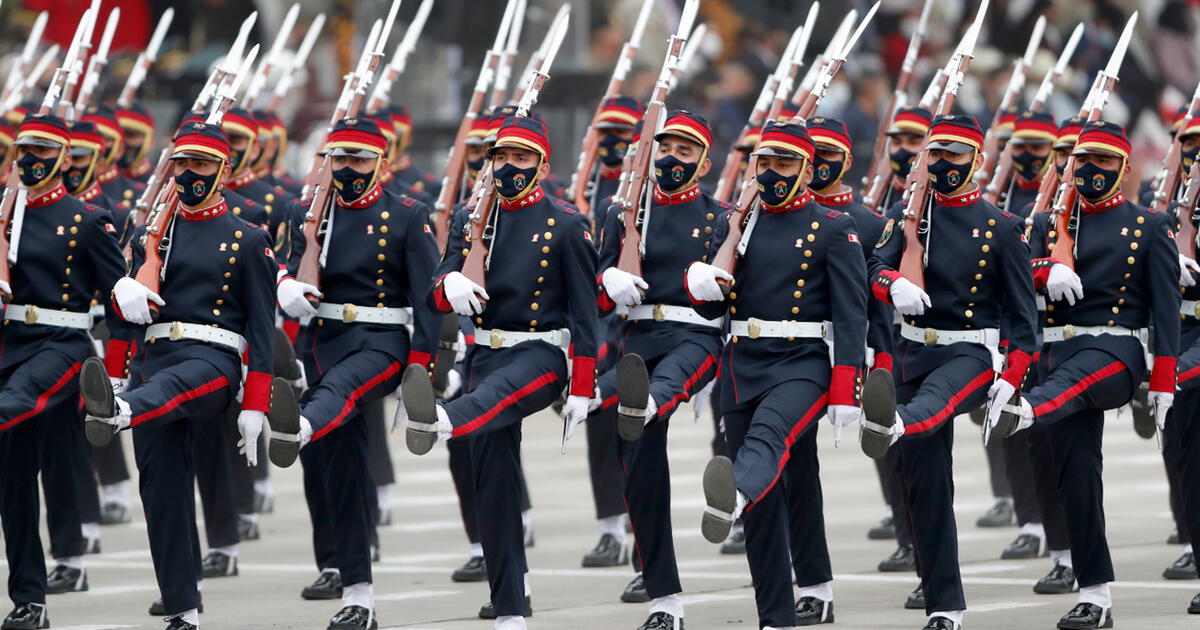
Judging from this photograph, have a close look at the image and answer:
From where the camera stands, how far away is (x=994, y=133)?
568 inches

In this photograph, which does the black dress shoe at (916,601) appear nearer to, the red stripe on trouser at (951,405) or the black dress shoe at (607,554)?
the red stripe on trouser at (951,405)

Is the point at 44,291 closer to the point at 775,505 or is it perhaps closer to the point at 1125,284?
the point at 775,505

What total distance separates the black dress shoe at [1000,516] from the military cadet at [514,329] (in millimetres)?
4850

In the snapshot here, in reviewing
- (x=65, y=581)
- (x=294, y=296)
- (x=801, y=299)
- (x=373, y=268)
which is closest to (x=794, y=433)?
(x=801, y=299)

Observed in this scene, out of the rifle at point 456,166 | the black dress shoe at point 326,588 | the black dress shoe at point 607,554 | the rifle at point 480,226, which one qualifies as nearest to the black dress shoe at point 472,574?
the black dress shoe at point 607,554

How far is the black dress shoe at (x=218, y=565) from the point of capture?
12.6 meters

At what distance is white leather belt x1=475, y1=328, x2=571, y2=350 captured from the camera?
10086 millimetres

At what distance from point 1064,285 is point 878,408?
161cm

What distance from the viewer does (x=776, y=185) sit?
32.3 feet

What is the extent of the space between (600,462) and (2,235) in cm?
359

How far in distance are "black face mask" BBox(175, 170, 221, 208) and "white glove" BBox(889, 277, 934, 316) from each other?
294 cm

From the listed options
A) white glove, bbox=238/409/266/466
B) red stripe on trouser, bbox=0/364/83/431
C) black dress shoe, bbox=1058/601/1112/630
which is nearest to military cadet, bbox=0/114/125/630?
red stripe on trouser, bbox=0/364/83/431

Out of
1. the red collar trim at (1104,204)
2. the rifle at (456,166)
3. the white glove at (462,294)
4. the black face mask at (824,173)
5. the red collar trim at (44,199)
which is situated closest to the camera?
the white glove at (462,294)

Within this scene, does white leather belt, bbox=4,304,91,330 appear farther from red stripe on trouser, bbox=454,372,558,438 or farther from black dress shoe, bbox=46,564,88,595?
red stripe on trouser, bbox=454,372,558,438
